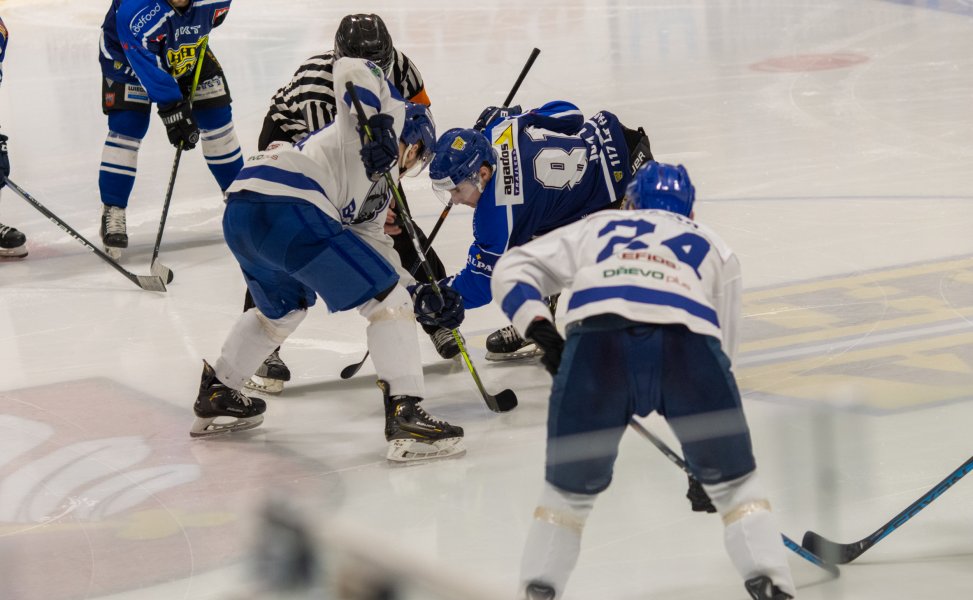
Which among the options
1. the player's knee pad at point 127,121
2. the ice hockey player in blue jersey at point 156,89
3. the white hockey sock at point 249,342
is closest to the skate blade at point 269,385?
the white hockey sock at point 249,342

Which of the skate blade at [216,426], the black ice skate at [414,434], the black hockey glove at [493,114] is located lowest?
the skate blade at [216,426]

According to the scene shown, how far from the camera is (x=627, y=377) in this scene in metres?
2.32

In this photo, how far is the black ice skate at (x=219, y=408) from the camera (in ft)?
11.9

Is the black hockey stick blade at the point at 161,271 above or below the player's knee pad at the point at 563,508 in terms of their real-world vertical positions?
below

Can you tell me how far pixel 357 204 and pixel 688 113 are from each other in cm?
397

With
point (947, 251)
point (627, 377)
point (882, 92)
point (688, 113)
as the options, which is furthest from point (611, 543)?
point (882, 92)

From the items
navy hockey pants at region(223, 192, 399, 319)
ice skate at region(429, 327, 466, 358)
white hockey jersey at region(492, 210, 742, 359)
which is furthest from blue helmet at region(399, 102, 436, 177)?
white hockey jersey at region(492, 210, 742, 359)

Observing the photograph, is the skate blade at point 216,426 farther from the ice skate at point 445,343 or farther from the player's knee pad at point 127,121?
the player's knee pad at point 127,121

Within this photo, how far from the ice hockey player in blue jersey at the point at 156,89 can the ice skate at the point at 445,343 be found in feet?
4.76

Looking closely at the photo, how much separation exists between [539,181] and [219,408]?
3.38 ft

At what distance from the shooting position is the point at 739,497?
90.7 inches

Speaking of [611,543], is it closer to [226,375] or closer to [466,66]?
[226,375]

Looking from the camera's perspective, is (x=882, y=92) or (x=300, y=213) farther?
(x=882, y=92)

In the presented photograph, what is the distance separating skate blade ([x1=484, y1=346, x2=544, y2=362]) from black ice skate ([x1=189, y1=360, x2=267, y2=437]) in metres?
0.79
